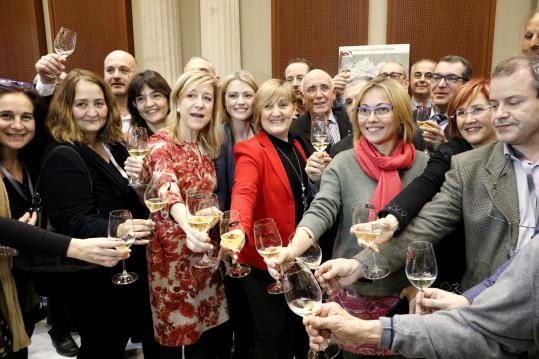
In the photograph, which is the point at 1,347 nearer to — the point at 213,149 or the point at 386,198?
the point at 213,149

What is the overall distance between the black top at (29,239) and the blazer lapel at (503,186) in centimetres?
189

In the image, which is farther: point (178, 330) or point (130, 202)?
point (130, 202)

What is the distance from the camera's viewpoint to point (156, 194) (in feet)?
6.98

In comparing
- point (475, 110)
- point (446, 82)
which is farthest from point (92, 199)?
point (446, 82)

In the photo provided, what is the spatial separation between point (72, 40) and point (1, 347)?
74.6 inches

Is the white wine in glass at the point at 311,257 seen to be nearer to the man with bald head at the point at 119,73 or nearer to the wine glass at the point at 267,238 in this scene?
the wine glass at the point at 267,238

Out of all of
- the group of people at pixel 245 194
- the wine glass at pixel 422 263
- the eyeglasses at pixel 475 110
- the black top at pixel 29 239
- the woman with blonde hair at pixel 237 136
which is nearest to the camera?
the wine glass at pixel 422 263

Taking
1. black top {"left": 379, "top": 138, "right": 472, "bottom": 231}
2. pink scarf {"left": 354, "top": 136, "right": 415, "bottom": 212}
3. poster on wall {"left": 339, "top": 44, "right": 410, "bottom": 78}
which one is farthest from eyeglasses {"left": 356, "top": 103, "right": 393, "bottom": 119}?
poster on wall {"left": 339, "top": 44, "right": 410, "bottom": 78}

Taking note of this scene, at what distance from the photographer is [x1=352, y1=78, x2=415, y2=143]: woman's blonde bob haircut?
2.14 metres

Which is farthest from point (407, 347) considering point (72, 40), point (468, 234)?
point (72, 40)

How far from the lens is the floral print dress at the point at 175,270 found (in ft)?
7.65

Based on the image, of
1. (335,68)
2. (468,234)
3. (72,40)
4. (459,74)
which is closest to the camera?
(468,234)

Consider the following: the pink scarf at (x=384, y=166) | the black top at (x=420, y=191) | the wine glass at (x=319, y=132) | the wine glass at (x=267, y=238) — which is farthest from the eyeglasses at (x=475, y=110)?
the wine glass at (x=267, y=238)

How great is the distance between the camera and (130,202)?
2516mm
